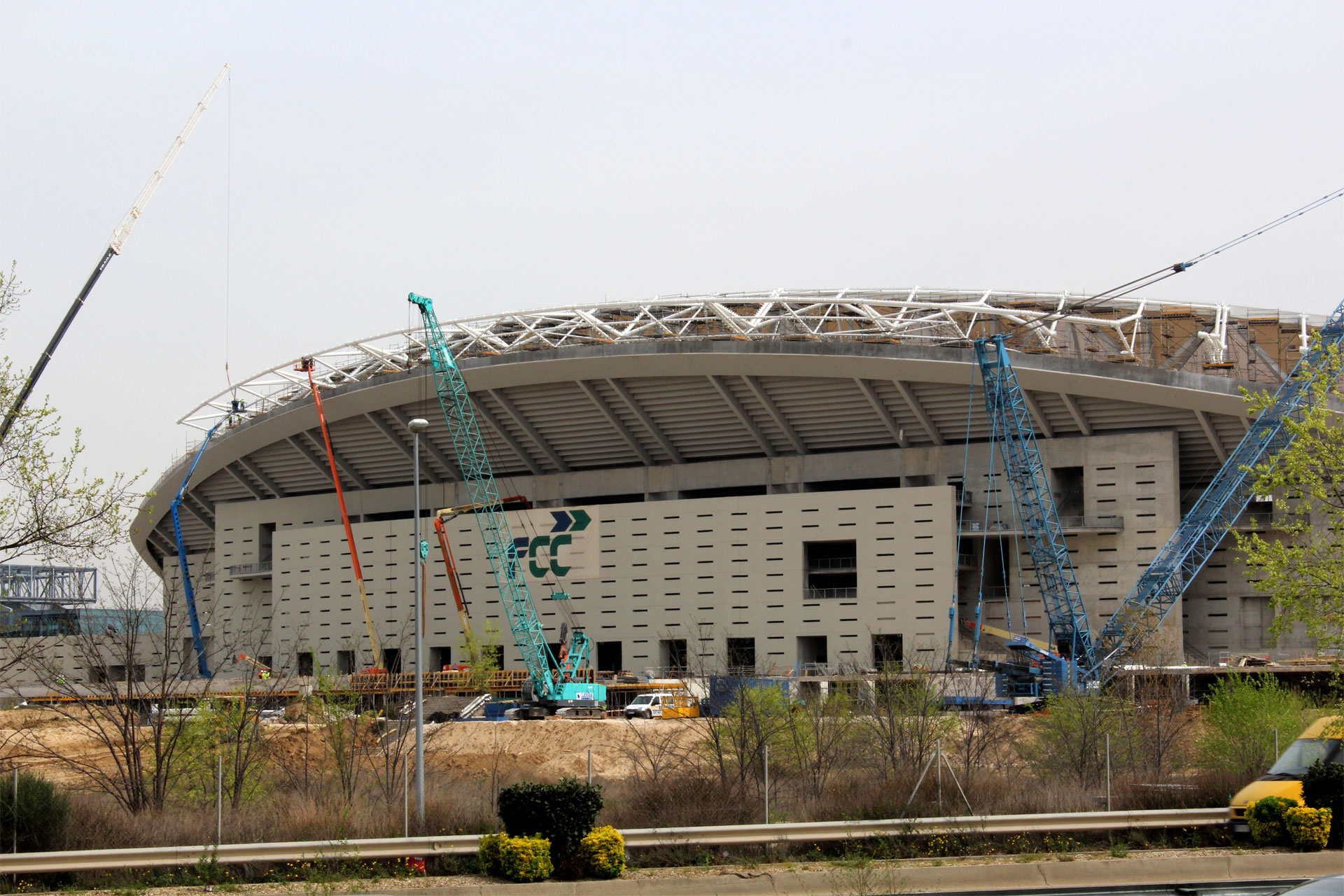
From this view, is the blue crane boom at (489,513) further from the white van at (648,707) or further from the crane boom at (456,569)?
the white van at (648,707)

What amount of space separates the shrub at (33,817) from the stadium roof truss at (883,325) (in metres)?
49.6

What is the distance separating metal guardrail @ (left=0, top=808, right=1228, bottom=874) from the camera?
1956 cm

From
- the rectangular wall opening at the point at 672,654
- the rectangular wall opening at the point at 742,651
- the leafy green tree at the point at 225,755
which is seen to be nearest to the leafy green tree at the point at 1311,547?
the leafy green tree at the point at 225,755

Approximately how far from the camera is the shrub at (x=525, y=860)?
19109mm

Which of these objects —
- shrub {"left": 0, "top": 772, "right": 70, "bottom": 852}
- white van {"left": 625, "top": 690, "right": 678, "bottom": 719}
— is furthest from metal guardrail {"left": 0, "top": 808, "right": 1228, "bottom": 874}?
white van {"left": 625, "top": 690, "right": 678, "bottom": 719}

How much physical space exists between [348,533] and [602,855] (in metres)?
64.3

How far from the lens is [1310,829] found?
20.5 meters

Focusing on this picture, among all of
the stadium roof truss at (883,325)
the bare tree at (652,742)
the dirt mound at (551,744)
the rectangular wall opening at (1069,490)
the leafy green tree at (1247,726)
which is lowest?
the dirt mound at (551,744)

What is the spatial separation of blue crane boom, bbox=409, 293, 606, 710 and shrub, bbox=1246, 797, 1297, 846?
45409 millimetres

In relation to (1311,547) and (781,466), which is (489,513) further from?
(1311,547)

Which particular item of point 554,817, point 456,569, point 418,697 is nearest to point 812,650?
point 456,569

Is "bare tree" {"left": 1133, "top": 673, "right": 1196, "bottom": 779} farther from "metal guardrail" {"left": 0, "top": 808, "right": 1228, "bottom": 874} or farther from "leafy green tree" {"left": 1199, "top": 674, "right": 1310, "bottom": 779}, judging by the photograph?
"metal guardrail" {"left": 0, "top": 808, "right": 1228, "bottom": 874}

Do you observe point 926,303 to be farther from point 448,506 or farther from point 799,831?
point 799,831

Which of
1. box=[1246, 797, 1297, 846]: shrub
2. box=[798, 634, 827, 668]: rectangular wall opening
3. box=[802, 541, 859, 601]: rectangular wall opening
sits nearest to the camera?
box=[1246, 797, 1297, 846]: shrub
